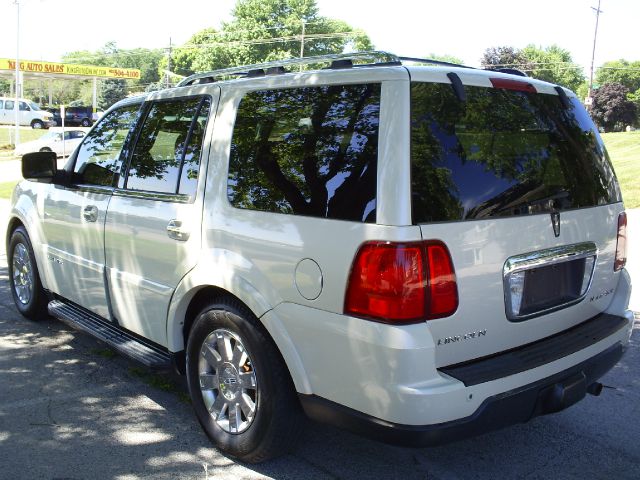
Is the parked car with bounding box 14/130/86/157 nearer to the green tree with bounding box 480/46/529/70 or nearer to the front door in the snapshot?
the front door

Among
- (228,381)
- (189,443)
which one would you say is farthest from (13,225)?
(228,381)

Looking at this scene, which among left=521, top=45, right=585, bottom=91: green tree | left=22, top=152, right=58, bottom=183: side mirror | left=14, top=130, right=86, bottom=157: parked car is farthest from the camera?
left=521, top=45, right=585, bottom=91: green tree

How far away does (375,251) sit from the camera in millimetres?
2580

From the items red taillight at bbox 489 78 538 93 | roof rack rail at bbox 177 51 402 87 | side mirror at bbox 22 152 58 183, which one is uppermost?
roof rack rail at bbox 177 51 402 87

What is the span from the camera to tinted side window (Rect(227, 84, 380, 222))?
271cm

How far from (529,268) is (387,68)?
1099 millimetres

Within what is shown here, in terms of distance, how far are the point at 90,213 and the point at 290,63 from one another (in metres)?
1.81

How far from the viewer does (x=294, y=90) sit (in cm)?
312

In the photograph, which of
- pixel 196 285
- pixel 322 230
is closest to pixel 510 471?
pixel 322 230

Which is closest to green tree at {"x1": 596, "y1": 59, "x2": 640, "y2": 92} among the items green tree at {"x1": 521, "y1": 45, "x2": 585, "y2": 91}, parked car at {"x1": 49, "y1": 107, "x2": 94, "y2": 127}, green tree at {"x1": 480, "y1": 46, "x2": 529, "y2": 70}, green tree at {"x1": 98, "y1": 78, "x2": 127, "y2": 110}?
green tree at {"x1": 521, "y1": 45, "x2": 585, "y2": 91}

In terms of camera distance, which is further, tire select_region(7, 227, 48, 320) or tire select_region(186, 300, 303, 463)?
tire select_region(7, 227, 48, 320)

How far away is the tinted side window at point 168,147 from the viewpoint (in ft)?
11.9

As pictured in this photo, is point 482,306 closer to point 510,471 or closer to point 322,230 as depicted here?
point 322,230

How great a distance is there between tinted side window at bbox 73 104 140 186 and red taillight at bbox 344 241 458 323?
2.39 metres
